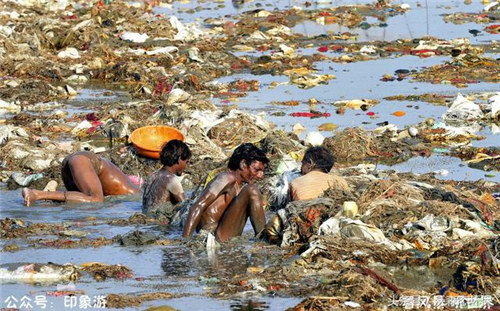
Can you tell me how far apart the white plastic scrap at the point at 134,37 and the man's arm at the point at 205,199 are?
1312 centimetres

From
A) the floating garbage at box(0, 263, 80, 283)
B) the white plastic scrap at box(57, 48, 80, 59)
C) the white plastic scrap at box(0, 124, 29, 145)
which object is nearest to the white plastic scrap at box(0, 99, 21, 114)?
the white plastic scrap at box(0, 124, 29, 145)

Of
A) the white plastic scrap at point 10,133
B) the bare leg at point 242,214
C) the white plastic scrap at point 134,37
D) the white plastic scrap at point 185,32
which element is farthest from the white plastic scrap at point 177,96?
the white plastic scrap at point 185,32

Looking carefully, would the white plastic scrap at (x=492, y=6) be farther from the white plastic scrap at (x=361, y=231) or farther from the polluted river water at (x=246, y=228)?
the white plastic scrap at (x=361, y=231)

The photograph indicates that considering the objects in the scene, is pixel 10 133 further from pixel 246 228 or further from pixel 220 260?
pixel 220 260

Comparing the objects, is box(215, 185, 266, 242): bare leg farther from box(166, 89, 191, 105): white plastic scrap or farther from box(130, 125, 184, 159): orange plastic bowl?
box(166, 89, 191, 105): white plastic scrap

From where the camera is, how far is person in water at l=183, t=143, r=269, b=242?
8828mm

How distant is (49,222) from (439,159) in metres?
5.01

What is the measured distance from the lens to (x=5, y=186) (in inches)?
458

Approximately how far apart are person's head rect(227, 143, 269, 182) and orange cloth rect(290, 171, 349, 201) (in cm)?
82

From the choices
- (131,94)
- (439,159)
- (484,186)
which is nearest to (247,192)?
(484,186)

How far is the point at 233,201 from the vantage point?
8930 millimetres

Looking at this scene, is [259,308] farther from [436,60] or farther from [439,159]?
[436,60]

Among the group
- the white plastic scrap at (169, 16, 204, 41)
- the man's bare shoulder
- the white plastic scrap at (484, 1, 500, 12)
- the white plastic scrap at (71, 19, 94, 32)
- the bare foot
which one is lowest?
the white plastic scrap at (484, 1, 500, 12)

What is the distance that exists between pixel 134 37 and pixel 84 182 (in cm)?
1137
